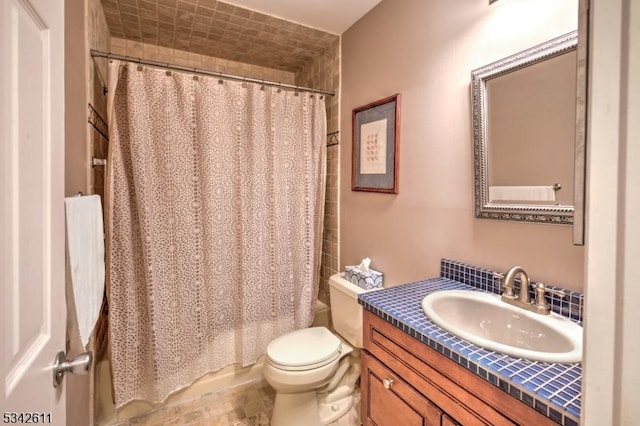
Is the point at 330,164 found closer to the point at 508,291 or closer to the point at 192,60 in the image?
the point at 192,60

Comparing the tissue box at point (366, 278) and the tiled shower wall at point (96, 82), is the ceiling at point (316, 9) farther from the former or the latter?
the tissue box at point (366, 278)

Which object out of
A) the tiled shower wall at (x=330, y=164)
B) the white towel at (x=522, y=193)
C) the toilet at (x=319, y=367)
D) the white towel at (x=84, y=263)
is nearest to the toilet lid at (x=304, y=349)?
the toilet at (x=319, y=367)

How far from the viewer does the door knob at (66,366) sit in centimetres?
64

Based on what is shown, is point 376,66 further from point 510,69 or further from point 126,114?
point 126,114

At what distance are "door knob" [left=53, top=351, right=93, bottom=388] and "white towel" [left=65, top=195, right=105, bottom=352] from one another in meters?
0.34

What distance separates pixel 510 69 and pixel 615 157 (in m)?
1.02

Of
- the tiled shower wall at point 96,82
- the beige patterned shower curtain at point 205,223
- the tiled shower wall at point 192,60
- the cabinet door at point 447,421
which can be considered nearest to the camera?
the cabinet door at point 447,421

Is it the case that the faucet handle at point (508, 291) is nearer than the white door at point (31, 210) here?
No

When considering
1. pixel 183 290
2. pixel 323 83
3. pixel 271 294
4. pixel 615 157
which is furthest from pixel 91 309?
pixel 323 83

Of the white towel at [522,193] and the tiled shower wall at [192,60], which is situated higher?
the tiled shower wall at [192,60]

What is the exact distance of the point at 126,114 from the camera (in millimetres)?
1622

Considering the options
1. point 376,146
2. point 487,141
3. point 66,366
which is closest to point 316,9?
point 376,146

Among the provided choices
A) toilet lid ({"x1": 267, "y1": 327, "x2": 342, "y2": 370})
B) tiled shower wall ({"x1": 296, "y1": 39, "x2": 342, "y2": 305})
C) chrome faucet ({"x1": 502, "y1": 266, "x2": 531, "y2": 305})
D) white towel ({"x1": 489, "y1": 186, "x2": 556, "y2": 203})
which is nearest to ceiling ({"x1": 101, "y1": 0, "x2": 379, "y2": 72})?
tiled shower wall ({"x1": 296, "y1": 39, "x2": 342, "y2": 305})

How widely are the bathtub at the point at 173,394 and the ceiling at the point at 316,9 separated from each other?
236cm
